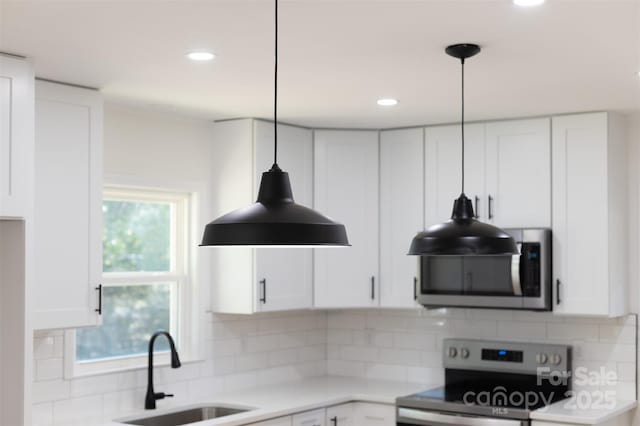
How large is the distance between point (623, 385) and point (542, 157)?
1300 mm

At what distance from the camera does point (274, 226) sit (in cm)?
193

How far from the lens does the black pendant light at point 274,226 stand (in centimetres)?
193

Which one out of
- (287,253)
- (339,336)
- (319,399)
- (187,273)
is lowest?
(319,399)

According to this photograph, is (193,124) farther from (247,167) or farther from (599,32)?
(599,32)

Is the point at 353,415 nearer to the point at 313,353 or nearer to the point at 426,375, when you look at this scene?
the point at 426,375

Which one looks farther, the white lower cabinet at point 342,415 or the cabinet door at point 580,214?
the white lower cabinet at point 342,415

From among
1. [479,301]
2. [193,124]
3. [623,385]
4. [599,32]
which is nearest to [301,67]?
[599,32]

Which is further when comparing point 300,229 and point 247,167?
point 247,167

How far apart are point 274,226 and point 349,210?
10.0 ft

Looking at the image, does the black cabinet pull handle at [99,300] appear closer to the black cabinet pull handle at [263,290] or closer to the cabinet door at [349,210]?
the black cabinet pull handle at [263,290]

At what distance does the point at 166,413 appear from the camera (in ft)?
13.9

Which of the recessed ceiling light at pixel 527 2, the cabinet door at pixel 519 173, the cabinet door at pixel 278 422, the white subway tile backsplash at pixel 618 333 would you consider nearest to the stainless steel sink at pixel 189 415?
the cabinet door at pixel 278 422

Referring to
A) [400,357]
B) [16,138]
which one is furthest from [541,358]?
[16,138]

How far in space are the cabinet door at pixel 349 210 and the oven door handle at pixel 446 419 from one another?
738 millimetres
